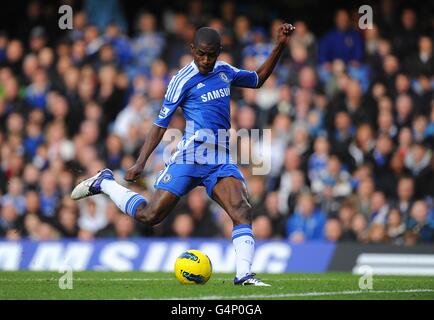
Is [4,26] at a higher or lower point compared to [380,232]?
higher

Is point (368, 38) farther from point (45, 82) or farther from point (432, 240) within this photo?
point (45, 82)

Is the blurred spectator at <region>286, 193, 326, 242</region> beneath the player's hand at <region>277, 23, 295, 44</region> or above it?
beneath

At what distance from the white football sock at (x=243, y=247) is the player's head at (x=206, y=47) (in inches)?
65.1

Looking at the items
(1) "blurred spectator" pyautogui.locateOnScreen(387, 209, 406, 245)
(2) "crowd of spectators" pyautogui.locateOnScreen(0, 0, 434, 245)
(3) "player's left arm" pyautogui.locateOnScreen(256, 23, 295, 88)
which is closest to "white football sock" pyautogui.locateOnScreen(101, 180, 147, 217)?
(3) "player's left arm" pyautogui.locateOnScreen(256, 23, 295, 88)

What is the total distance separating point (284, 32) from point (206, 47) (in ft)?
3.50

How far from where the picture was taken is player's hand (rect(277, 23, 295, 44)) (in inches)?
441

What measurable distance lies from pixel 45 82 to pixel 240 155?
4.55 metres

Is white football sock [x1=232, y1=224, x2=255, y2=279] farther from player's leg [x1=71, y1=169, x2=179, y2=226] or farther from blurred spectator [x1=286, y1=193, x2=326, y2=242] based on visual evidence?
blurred spectator [x1=286, y1=193, x2=326, y2=242]

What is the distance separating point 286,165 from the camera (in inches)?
675

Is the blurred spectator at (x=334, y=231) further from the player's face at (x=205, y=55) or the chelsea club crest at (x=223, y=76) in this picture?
the player's face at (x=205, y=55)

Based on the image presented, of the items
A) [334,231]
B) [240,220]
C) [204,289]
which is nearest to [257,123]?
[334,231]

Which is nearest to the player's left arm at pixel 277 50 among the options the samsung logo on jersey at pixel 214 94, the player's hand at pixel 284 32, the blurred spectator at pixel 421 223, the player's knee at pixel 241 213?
the player's hand at pixel 284 32

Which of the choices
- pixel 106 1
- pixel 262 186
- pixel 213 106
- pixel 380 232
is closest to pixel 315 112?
pixel 262 186

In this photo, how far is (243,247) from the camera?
1055 centimetres
